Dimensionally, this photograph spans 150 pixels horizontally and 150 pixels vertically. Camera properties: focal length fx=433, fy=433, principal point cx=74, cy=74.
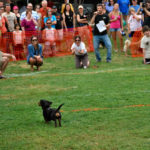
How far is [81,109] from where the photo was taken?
787cm

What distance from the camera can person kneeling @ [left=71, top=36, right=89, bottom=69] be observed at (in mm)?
14102

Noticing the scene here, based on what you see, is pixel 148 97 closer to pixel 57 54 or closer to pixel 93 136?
pixel 93 136

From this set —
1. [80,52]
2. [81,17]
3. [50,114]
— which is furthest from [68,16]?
[50,114]

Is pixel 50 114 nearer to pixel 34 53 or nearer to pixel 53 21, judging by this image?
pixel 34 53

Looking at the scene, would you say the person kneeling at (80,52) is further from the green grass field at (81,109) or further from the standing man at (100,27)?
the standing man at (100,27)

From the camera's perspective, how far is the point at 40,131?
20.9 feet

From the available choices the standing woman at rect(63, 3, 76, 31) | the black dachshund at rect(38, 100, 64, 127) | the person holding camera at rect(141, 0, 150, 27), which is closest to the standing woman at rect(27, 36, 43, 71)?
the standing woman at rect(63, 3, 76, 31)

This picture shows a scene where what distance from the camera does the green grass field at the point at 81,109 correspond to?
5.72 meters

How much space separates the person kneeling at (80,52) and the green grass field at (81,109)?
0.57 metres

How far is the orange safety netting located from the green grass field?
3.21 metres

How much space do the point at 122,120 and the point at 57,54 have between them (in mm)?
11052

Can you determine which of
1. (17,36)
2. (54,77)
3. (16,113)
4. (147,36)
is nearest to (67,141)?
(16,113)

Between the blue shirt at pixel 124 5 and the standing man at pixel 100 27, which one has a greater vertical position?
the blue shirt at pixel 124 5

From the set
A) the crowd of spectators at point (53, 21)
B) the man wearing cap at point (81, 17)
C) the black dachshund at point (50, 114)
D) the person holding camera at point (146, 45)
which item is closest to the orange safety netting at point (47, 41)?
the crowd of spectators at point (53, 21)
